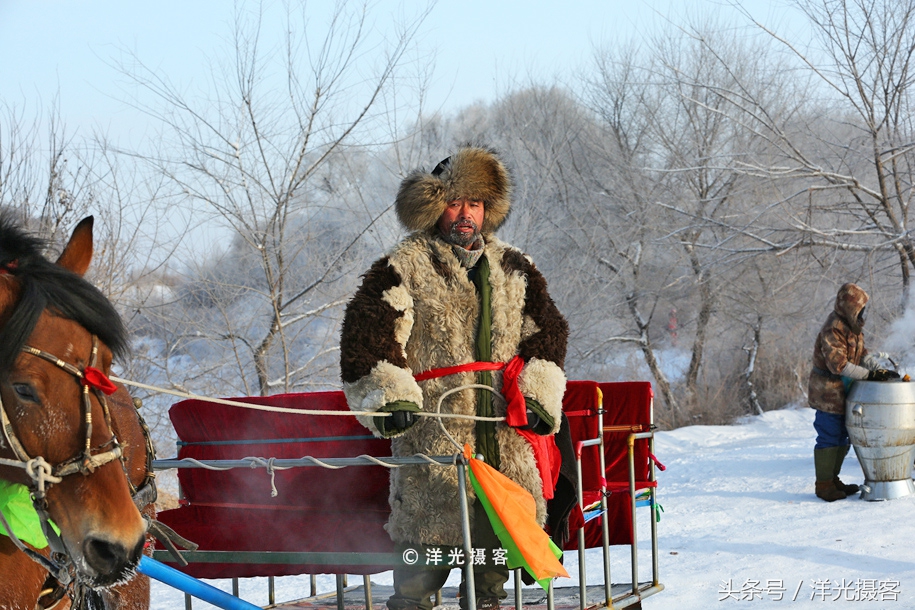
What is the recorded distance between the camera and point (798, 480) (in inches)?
371

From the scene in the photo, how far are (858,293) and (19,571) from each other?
7.80 metres

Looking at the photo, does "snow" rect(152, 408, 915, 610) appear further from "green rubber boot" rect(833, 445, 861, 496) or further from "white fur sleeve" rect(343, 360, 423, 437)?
"white fur sleeve" rect(343, 360, 423, 437)

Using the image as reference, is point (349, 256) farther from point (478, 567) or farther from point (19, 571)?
point (19, 571)

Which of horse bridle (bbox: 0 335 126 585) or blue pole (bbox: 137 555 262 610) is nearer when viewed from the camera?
horse bridle (bbox: 0 335 126 585)

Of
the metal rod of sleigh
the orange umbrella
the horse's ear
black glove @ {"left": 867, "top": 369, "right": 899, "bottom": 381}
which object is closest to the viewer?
the horse's ear

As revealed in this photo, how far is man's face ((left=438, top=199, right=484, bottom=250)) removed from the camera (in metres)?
3.75

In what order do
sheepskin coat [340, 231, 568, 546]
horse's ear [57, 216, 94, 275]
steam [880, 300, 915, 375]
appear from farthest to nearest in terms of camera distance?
1. steam [880, 300, 915, 375]
2. sheepskin coat [340, 231, 568, 546]
3. horse's ear [57, 216, 94, 275]

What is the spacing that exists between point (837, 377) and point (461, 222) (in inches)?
235

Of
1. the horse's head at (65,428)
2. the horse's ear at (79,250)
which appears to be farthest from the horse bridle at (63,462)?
the horse's ear at (79,250)

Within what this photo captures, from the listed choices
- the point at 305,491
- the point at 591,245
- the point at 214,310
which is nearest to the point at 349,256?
the point at 214,310

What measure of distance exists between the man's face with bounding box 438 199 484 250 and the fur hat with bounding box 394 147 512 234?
3cm

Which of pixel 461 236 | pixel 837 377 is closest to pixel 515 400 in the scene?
pixel 461 236

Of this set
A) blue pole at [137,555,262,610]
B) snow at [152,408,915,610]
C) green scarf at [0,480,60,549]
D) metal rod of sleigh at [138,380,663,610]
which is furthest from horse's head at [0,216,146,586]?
snow at [152,408,915,610]

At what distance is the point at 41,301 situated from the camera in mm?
1932
